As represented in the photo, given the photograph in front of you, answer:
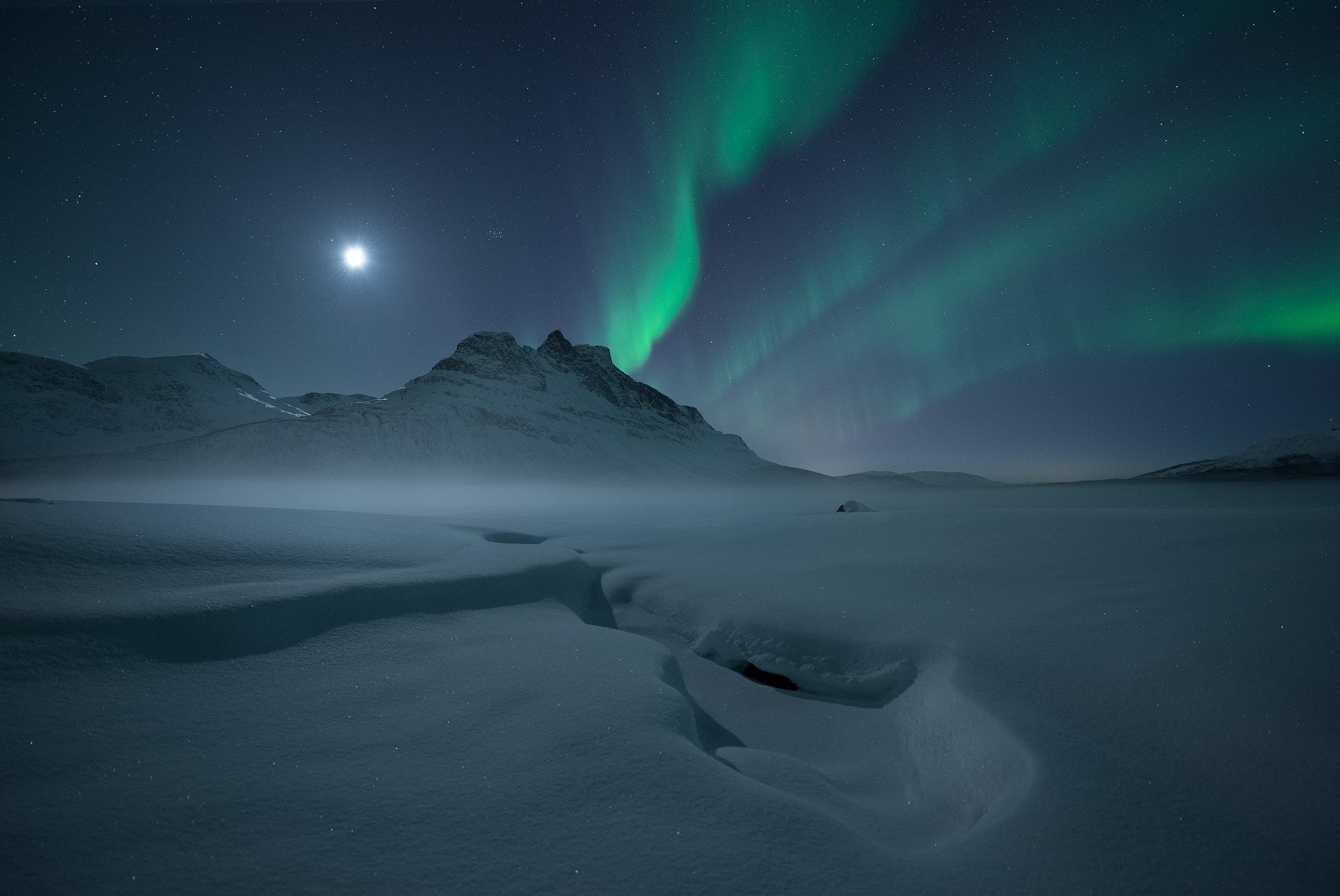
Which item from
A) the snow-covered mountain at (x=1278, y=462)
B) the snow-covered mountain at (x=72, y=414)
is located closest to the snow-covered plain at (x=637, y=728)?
the snow-covered mountain at (x=1278, y=462)

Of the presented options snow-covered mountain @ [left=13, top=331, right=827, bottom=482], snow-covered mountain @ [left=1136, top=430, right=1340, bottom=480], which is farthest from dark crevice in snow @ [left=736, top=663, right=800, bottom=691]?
snow-covered mountain @ [left=13, top=331, right=827, bottom=482]

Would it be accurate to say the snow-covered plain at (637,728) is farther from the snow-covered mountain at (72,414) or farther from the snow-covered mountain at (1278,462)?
the snow-covered mountain at (72,414)

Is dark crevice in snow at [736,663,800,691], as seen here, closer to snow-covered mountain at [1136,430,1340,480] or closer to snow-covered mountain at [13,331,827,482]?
snow-covered mountain at [1136,430,1340,480]

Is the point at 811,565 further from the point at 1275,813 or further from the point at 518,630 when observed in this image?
the point at 1275,813

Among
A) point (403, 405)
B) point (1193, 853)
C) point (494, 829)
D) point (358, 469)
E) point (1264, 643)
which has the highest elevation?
point (403, 405)

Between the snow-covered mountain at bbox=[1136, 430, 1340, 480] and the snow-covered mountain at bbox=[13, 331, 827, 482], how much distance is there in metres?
102

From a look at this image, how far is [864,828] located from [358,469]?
124 m

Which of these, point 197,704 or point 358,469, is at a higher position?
point 358,469

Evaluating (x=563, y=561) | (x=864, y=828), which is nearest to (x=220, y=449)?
(x=563, y=561)

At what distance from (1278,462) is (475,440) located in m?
168

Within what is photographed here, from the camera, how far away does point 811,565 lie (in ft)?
32.1

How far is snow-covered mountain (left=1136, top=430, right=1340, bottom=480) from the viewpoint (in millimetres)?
77475

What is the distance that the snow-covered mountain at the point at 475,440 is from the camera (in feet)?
342

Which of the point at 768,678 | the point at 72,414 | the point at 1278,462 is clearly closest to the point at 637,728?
the point at 768,678
